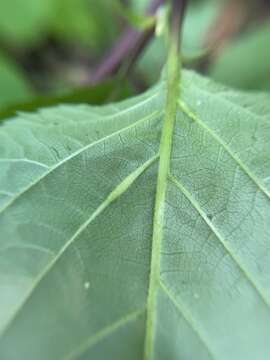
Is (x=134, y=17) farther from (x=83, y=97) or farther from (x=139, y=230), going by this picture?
(x=139, y=230)

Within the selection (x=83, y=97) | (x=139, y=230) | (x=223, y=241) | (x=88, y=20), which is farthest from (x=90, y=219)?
(x=88, y=20)

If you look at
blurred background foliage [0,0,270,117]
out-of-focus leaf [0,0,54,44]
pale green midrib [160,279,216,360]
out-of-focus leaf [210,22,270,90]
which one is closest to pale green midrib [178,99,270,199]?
pale green midrib [160,279,216,360]

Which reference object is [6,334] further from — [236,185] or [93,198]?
[236,185]

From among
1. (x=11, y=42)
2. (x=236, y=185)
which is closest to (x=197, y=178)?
(x=236, y=185)

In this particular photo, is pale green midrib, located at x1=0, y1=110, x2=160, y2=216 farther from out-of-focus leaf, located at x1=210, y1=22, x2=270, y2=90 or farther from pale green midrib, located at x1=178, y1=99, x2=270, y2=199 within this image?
out-of-focus leaf, located at x1=210, y1=22, x2=270, y2=90

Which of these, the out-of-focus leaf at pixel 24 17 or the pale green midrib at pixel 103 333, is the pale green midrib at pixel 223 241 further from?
the out-of-focus leaf at pixel 24 17

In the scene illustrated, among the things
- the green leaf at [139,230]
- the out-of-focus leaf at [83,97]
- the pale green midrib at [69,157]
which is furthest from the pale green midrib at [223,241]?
the out-of-focus leaf at [83,97]
